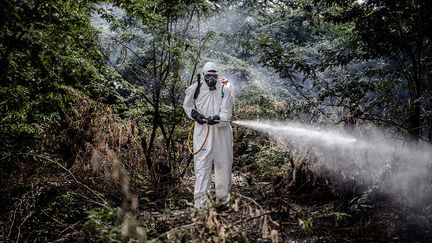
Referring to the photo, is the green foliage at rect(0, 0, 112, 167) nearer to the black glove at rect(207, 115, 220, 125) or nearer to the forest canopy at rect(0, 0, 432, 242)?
the forest canopy at rect(0, 0, 432, 242)

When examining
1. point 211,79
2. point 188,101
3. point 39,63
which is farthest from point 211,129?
point 39,63

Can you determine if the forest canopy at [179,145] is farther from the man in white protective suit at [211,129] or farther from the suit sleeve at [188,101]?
the suit sleeve at [188,101]

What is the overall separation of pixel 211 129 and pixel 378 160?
2512 mm

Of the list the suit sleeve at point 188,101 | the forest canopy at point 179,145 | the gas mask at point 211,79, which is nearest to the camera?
the forest canopy at point 179,145

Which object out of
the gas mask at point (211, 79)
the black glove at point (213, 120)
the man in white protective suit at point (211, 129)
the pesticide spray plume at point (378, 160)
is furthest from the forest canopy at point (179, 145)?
the black glove at point (213, 120)

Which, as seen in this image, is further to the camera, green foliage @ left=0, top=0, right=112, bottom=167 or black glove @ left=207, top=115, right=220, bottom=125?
black glove @ left=207, top=115, right=220, bottom=125

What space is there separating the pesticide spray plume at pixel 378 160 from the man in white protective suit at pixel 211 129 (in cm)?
55

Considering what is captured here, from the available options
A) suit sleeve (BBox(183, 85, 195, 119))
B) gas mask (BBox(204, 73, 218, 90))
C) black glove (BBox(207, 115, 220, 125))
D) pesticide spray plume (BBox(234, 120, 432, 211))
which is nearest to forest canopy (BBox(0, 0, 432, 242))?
pesticide spray plume (BBox(234, 120, 432, 211))

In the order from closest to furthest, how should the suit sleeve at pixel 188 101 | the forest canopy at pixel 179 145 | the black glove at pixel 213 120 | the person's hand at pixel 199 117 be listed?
the forest canopy at pixel 179 145
the black glove at pixel 213 120
the person's hand at pixel 199 117
the suit sleeve at pixel 188 101

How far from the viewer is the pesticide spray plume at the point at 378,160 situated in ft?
16.3

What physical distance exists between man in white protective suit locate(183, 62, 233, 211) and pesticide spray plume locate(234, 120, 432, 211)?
21.5 inches

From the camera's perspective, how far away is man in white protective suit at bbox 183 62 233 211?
5.52m

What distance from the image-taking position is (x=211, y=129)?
5.64 metres

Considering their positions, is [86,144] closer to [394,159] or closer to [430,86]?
[394,159]
